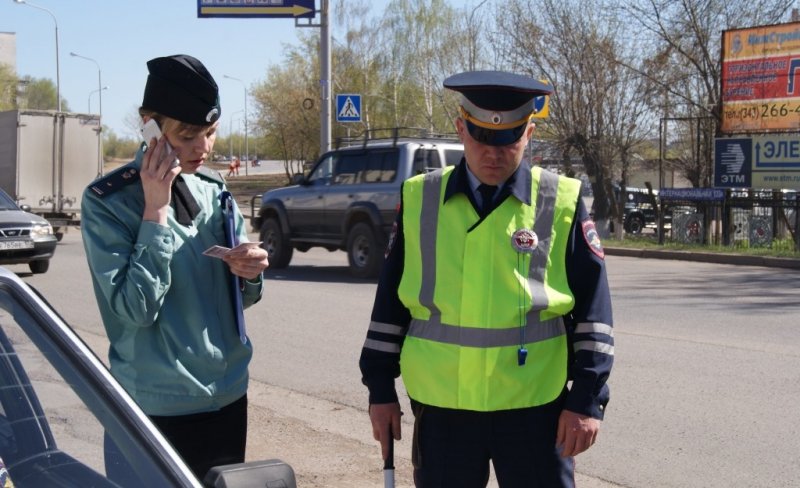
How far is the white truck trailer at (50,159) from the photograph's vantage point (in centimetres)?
2566

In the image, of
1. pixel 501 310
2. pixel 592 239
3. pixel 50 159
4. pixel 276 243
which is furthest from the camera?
pixel 50 159

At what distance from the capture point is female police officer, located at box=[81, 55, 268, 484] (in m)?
2.88

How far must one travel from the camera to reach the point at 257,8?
27688 mm

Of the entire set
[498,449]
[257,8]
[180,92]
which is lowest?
[498,449]

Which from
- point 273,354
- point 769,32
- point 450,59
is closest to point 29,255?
point 273,354

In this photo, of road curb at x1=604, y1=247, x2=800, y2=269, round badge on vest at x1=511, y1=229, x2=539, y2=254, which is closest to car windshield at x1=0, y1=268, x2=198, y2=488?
round badge on vest at x1=511, y1=229, x2=539, y2=254

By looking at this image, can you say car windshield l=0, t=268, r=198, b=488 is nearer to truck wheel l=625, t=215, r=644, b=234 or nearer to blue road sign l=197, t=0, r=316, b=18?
blue road sign l=197, t=0, r=316, b=18

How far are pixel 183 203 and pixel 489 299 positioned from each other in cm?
95

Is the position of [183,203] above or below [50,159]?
below

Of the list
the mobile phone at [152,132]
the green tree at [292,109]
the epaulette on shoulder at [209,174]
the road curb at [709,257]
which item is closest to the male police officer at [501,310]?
the epaulette on shoulder at [209,174]

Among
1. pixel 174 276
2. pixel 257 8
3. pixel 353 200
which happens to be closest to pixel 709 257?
pixel 353 200

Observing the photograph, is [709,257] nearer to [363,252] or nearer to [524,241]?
[363,252]

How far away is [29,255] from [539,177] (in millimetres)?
14462

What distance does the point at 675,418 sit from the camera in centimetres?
691
